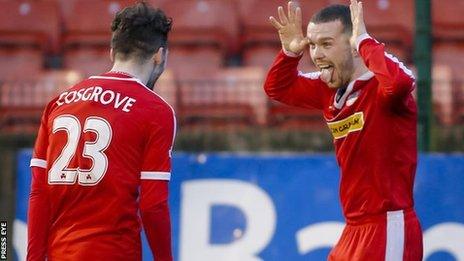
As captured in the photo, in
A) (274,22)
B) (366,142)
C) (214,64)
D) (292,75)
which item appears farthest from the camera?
(214,64)

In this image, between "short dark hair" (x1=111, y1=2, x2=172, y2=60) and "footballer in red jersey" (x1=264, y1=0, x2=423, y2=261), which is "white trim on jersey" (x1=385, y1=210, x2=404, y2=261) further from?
"short dark hair" (x1=111, y1=2, x2=172, y2=60)

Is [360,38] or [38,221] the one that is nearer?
[38,221]

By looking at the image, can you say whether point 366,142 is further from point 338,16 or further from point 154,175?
point 154,175

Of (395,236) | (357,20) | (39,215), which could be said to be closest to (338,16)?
(357,20)

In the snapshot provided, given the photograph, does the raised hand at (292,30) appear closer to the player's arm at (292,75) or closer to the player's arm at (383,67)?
the player's arm at (292,75)

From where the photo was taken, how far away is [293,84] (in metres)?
5.52

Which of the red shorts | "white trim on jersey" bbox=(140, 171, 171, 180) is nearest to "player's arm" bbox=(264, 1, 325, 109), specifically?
the red shorts

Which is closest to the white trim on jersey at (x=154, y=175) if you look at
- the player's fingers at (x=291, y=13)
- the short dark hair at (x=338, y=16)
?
the short dark hair at (x=338, y=16)

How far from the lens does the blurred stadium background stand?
8367mm

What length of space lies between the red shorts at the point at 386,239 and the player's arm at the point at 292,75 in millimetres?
677

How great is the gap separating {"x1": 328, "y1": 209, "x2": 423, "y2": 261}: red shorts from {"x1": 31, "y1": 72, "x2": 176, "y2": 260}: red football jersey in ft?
3.43

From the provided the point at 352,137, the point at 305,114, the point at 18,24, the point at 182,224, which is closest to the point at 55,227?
the point at 352,137

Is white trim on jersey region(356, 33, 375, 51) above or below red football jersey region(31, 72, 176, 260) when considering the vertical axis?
above

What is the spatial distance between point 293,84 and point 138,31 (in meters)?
1.21
